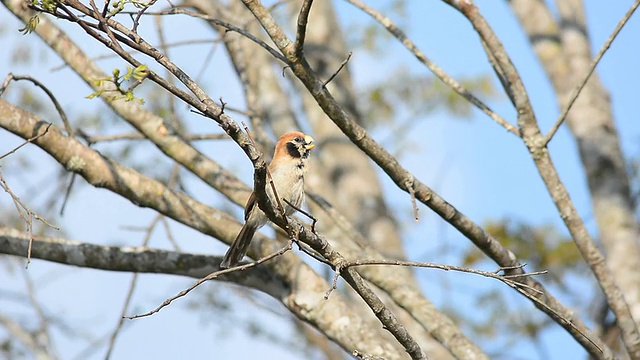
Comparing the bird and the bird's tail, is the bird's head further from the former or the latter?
the bird's tail

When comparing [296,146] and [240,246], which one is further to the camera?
[296,146]

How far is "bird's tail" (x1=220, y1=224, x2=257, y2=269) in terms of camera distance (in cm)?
482

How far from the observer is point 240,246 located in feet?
15.9

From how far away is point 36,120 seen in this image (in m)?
4.55

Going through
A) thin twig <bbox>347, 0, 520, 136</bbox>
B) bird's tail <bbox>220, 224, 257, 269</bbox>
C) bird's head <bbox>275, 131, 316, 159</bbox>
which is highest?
thin twig <bbox>347, 0, 520, 136</bbox>

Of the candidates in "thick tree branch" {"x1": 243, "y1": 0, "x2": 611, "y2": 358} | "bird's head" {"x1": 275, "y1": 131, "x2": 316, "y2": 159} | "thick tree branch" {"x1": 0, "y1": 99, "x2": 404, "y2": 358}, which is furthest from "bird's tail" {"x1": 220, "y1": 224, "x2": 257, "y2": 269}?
"thick tree branch" {"x1": 243, "y1": 0, "x2": 611, "y2": 358}

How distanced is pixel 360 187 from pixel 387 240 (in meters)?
0.87

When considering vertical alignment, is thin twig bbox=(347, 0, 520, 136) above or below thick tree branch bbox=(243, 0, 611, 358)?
above

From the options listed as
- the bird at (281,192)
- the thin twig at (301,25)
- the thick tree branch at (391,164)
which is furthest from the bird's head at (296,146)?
the thin twig at (301,25)

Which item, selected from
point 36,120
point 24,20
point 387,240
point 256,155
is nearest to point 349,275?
point 256,155

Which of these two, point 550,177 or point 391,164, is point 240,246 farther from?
point 550,177

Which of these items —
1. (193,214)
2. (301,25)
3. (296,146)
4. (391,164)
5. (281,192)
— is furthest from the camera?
(296,146)

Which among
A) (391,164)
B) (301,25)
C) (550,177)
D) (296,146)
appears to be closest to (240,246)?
(296,146)

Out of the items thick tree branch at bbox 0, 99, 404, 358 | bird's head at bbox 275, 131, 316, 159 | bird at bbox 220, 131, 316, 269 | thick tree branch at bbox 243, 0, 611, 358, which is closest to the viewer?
thick tree branch at bbox 243, 0, 611, 358
